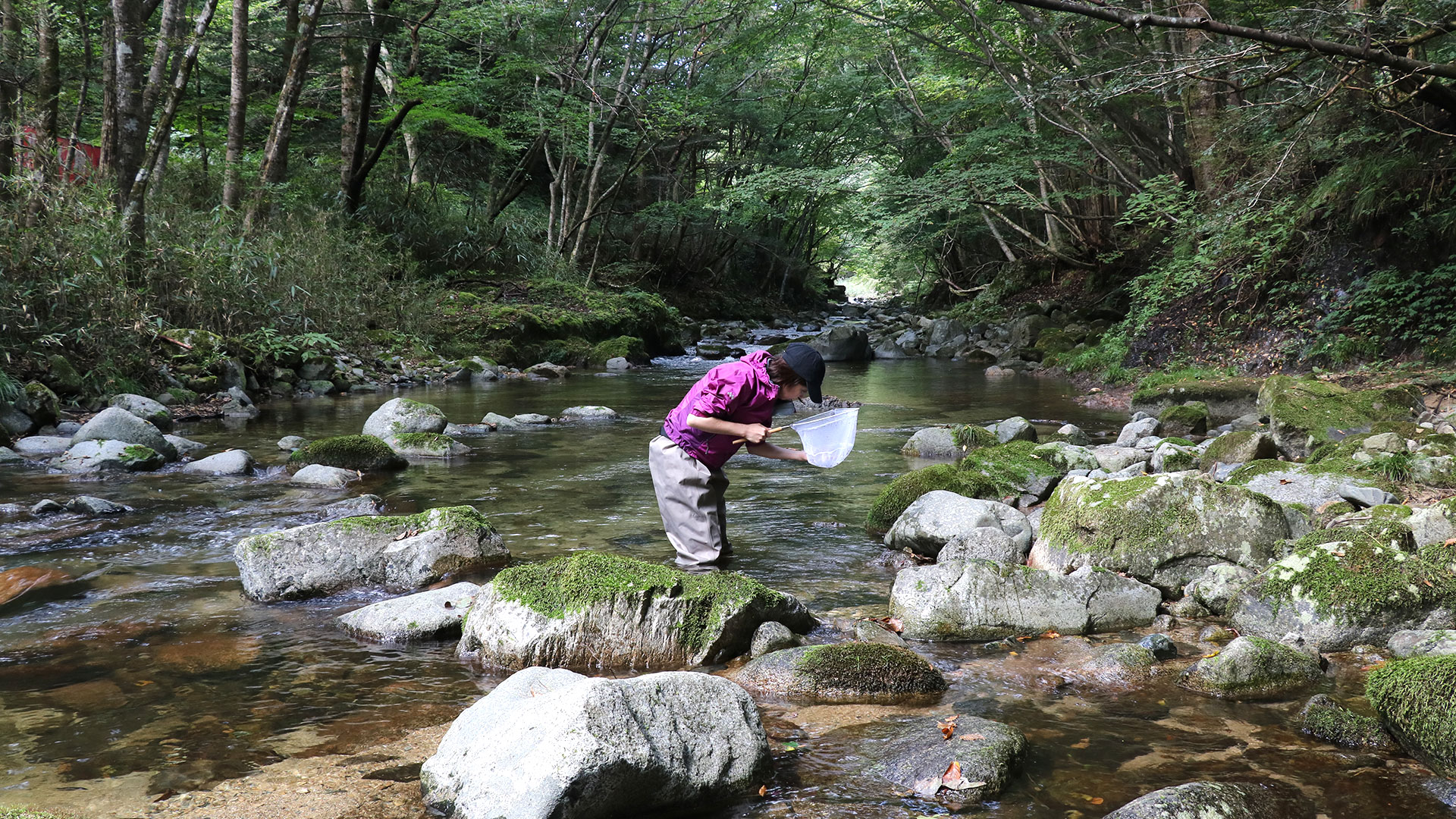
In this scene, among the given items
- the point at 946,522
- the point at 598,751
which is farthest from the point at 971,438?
the point at 598,751

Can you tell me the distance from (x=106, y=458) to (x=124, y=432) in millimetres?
540

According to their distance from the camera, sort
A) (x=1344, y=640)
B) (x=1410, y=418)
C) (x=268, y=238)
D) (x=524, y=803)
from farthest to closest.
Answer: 1. (x=268, y=238)
2. (x=1410, y=418)
3. (x=1344, y=640)
4. (x=524, y=803)

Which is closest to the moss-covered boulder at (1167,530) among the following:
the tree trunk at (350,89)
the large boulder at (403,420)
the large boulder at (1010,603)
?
the large boulder at (1010,603)

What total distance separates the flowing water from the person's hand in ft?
2.79

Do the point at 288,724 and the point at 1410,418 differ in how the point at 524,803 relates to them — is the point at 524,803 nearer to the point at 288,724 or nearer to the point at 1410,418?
the point at 288,724

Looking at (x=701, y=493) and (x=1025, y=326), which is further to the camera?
(x=1025, y=326)

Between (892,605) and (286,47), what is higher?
(286,47)

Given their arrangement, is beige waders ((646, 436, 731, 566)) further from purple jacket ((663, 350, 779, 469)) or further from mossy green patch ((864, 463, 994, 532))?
mossy green patch ((864, 463, 994, 532))

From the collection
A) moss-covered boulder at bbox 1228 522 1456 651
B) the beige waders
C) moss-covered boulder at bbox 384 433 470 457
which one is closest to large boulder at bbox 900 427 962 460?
the beige waders

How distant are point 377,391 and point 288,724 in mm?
11594

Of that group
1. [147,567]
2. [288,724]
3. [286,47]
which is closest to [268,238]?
[286,47]

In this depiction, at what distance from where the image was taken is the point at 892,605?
4473mm

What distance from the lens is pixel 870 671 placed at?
3588 millimetres

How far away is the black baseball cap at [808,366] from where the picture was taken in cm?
468
